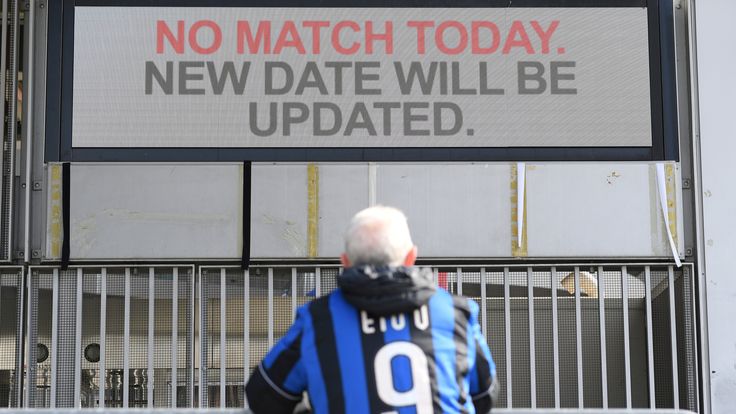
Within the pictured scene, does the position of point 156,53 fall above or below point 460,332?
above

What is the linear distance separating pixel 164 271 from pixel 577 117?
3.10m

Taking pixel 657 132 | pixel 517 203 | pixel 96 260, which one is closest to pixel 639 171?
pixel 657 132

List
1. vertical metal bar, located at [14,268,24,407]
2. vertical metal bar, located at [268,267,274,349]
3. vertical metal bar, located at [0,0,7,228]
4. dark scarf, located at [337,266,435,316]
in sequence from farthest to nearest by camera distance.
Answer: vertical metal bar, located at [0,0,7,228] → vertical metal bar, located at [268,267,274,349] → vertical metal bar, located at [14,268,24,407] → dark scarf, located at [337,266,435,316]

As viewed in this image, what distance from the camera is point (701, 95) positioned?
7.23 meters

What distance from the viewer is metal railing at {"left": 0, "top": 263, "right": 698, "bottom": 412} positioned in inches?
278

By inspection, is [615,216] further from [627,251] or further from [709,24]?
[709,24]

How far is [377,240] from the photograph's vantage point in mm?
3002

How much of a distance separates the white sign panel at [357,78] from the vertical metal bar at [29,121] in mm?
314

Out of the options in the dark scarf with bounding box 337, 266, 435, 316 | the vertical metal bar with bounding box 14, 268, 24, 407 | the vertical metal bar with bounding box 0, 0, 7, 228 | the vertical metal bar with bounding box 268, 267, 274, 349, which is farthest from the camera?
the vertical metal bar with bounding box 0, 0, 7, 228

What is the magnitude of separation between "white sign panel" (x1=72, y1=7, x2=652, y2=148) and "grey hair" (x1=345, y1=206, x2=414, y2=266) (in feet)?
13.7

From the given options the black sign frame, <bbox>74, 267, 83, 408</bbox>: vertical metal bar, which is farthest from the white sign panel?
<bbox>74, 267, 83, 408</bbox>: vertical metal bar

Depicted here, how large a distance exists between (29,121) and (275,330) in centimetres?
227

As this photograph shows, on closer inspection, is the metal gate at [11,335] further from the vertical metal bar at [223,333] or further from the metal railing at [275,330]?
the vertical metal bar at [223,333]

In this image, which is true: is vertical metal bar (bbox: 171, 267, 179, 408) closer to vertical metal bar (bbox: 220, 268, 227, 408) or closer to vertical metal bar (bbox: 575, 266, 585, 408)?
vertical metal bar (bbox: 220, 268, 227, 408)
